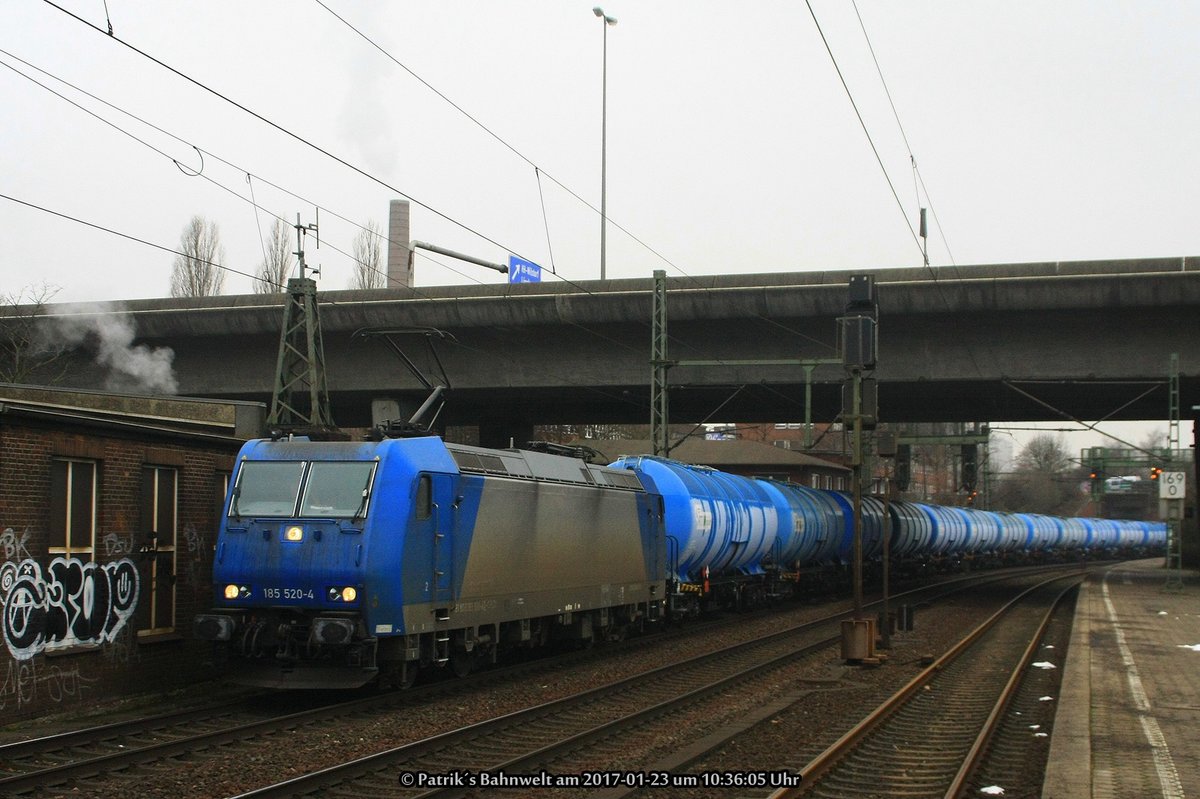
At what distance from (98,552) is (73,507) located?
0.65 m

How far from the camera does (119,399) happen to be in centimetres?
1809

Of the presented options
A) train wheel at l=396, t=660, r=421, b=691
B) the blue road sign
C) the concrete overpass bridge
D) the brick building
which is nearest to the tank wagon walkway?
train wheel at l=396, t=660, r=421, b=691

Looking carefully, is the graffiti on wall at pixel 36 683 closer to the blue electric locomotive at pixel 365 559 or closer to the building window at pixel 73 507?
the building window at pixel 73 507

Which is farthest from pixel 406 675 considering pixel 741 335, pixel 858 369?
pixel 741 335

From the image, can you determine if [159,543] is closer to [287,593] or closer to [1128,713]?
[287,593]

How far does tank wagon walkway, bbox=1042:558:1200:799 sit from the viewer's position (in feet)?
30.4

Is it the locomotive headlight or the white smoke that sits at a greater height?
the white smoke

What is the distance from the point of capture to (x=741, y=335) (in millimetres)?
30781

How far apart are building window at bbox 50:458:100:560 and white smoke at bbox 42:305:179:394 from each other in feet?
61.2

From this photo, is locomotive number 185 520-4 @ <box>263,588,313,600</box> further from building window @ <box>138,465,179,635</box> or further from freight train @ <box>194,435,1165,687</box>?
building window @ <box>138,465,179,635</box>

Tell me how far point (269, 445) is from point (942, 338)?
20336 mm

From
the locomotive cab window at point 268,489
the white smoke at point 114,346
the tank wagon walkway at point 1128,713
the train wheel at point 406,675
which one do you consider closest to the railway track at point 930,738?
the tank wagon walkway at point 1128,713

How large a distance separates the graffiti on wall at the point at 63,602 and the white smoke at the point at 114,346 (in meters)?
18.5

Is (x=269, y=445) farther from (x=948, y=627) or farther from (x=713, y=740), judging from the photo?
(x=948, y=627)
